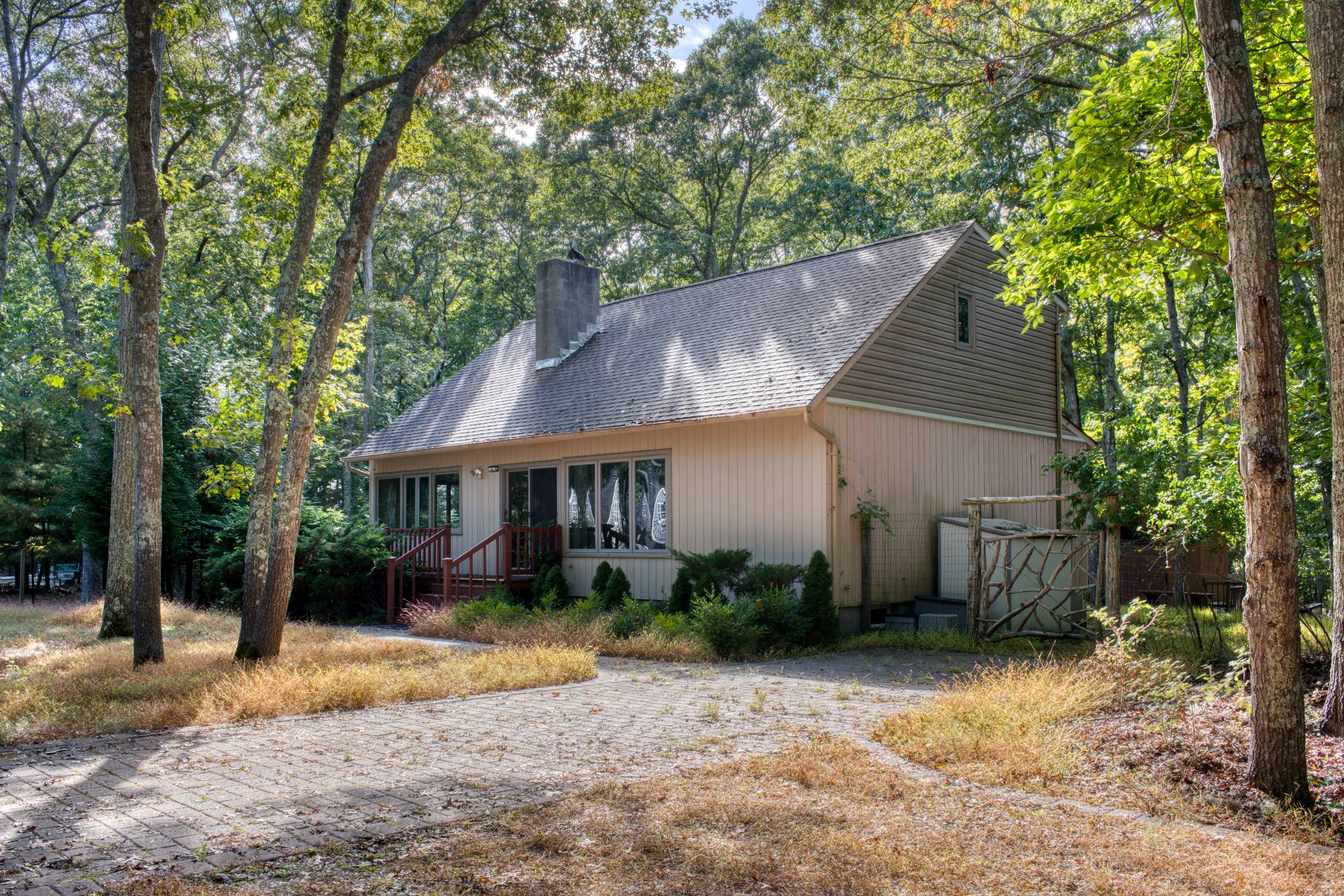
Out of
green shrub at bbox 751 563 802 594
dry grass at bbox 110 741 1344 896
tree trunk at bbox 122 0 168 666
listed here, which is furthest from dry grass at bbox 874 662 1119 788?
tree trunk at bbox 122 0 168 666

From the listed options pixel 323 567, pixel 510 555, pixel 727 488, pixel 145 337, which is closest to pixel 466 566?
pixel 510 555

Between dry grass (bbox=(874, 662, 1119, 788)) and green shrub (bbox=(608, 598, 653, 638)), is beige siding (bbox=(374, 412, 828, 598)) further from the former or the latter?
dry grass (bbox=(874, 662, 1119, 788))

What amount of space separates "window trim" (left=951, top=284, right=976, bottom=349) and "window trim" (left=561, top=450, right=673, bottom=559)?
504 centimetres

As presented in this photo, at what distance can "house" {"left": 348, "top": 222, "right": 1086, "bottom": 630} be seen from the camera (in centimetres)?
1352

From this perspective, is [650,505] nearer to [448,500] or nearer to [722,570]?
[722,570]

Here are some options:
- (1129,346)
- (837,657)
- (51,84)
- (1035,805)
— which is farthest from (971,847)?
(51,84)

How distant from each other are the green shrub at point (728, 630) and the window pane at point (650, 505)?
135 inches

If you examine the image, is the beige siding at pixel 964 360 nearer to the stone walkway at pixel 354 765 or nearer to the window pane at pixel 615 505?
the window pane at pixel 615 505

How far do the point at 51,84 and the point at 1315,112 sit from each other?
26.6 metres

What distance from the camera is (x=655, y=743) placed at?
6.45 m

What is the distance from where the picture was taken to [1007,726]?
618cm

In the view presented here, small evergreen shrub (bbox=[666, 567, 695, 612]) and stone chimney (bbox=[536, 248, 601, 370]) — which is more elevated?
stone chimney (bbox=[536, 248, 601, 370])

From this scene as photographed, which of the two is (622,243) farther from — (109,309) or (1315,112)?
(1315,112)

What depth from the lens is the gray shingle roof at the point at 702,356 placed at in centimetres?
1396
